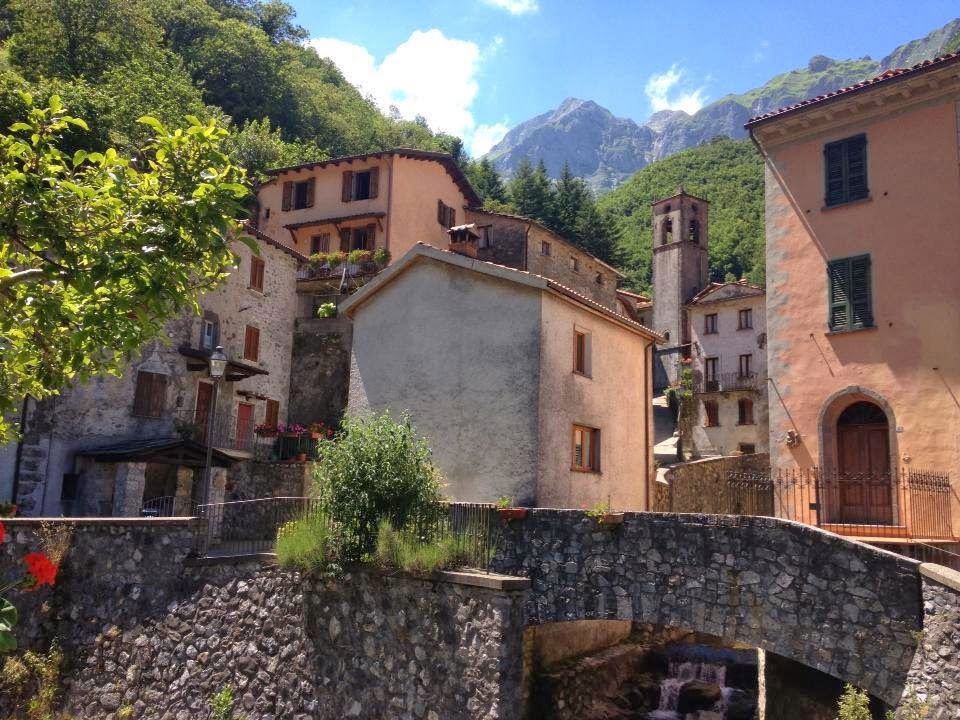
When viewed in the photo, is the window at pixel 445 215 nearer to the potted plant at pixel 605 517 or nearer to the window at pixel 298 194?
the window at pixel 298 194

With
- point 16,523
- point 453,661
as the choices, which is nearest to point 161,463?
point 16,523

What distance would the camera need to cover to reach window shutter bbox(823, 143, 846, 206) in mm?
19328

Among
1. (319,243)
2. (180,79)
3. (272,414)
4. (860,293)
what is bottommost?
(272,414)

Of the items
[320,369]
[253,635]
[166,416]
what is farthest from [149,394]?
[253,635]

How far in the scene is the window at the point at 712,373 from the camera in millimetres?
48469

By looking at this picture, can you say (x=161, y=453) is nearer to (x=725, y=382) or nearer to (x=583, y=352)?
(x=583, y=352)

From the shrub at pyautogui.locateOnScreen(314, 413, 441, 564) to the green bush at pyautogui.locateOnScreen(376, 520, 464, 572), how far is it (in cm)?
32

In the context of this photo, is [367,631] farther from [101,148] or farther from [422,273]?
[101,148]

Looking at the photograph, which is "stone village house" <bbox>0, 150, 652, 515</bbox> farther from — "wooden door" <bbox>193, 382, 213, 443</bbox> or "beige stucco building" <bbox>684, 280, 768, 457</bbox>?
"beige stucco building" <bbox>684, 280, 768, 457</bbox>

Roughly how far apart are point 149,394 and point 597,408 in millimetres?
14316

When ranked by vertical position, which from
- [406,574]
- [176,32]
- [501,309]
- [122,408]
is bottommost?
[406,574]

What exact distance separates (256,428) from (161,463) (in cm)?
521

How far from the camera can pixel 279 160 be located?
51156 mm

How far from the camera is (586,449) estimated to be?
19.6m
